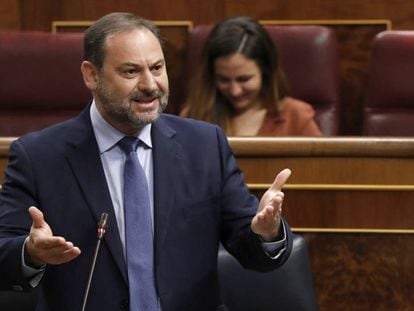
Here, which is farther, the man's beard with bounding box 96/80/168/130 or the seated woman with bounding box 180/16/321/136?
the seated woman with bounding box 180/16/321/136

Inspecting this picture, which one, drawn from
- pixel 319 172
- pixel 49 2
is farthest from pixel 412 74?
pixel 49 2

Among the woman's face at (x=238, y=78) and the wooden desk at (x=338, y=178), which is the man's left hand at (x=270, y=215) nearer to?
the wooden desk at (x=338, y=178)

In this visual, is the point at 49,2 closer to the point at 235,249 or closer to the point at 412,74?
the point at 412,74

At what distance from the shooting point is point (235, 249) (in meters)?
0.72

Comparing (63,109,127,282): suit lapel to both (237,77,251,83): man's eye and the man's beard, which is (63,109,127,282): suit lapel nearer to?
the man's beard

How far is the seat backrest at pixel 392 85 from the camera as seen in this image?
1.27m

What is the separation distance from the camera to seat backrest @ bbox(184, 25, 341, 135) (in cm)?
128

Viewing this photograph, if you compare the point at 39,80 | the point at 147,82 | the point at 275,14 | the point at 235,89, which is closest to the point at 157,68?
the point at 147,82

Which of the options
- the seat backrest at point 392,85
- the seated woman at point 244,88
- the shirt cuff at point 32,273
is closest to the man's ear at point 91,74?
the shirt cuff at point 32,273

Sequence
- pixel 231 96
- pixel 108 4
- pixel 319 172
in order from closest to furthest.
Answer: pixel 319 172 < pixel 231 96 < pixel 108 4

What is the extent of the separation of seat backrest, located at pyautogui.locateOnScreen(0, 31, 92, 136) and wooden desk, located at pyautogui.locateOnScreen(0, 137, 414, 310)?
1.37 ft

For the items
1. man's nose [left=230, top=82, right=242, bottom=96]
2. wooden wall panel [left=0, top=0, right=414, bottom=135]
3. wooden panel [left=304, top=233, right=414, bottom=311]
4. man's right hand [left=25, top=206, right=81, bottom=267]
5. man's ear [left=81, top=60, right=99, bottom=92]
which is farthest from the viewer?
wooden wall panel [left=0, top=0, right=414, bottom=135]

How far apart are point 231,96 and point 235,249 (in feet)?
1.71

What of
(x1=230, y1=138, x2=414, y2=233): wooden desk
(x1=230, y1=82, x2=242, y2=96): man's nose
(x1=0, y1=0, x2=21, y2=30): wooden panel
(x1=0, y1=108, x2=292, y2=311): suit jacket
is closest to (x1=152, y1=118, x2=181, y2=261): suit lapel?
(x1=0, y1=108, x2=292, y2=311): suit jacket
